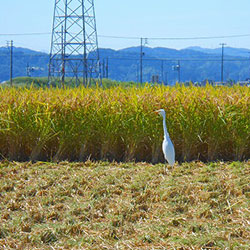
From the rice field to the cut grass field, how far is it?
0.55 m

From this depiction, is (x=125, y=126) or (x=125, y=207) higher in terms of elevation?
(x=125, y=126)

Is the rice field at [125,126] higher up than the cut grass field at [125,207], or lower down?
higher up

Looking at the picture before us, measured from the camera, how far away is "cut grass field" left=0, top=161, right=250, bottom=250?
11.1ft

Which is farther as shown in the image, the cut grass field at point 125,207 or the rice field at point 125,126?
the rice field at point 125,126

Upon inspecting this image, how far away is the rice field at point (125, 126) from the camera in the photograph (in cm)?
586

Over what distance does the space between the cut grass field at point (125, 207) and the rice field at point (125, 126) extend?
55 centimetres

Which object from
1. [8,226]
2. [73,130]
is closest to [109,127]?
[73,130]

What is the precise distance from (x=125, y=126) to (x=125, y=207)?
2065 mm

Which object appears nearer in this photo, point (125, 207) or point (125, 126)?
point (125, 207)

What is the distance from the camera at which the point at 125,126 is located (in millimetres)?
5895

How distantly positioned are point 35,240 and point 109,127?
104 inches

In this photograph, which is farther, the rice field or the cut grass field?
the rice field

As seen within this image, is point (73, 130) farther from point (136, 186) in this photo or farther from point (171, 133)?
point (136, 186)

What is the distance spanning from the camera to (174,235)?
340 cm
